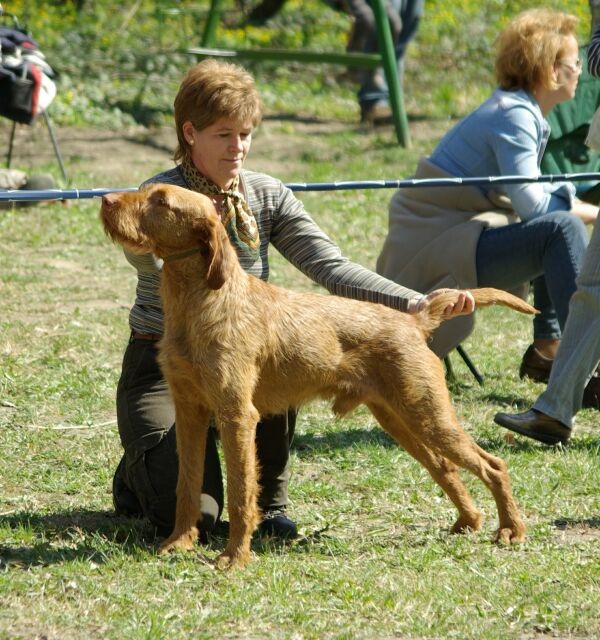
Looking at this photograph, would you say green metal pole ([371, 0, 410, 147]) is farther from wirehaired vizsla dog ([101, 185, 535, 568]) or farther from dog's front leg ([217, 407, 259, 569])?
dog's front leg ([217, 407, 259, 569])

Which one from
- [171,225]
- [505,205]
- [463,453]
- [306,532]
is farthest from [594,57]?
[306,532]

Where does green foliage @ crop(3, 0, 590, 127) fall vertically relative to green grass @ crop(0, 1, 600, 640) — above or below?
above

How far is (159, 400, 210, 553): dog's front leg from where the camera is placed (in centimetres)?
412

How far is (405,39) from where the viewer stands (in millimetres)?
13828

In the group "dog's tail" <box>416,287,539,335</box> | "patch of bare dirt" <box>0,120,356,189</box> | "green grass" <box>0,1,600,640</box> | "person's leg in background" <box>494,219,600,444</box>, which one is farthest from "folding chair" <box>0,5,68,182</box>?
"dog's tail" <box>416,287,539,335</box>

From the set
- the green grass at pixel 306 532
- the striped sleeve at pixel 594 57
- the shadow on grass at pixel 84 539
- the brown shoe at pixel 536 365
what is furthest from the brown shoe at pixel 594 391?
the shadow on grass at pixel 84 539

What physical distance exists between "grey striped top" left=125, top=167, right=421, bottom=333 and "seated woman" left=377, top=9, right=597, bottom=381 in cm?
147

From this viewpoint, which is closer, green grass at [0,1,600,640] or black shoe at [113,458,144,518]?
green grass at [0,1,600,640]

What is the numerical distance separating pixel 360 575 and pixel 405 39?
427 inches

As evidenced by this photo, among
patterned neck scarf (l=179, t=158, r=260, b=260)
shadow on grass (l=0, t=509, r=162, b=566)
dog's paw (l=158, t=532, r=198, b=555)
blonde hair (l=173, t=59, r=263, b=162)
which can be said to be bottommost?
shadow on grass (l=0, t=509, r=162, b=566)

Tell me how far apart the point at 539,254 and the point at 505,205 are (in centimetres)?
37

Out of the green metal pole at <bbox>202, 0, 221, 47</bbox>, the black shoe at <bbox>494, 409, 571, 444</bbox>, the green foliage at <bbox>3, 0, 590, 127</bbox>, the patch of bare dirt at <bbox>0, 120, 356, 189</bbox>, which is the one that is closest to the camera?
the black shoe at <bbox>494, 409, 571, 444</bbox>

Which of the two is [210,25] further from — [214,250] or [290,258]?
[214,250]

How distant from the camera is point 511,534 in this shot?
433cm
